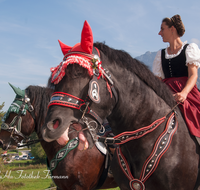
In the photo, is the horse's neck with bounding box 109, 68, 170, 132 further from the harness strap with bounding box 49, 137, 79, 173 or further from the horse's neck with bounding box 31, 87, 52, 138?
the horse's neck with bounding box 31, 87, 52, 138

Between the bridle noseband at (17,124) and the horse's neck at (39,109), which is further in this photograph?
the horse's neck at (39,109)

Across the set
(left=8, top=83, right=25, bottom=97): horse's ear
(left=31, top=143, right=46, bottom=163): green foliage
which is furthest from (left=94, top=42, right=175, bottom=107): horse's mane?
(left=31, top=143, right=46, bottom=163): green foliage

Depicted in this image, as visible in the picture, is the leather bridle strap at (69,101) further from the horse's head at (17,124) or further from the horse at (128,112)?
the horse's head at (17,124)

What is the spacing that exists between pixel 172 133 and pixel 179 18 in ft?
5.56

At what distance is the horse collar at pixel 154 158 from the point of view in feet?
6.95

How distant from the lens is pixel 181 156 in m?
2.19

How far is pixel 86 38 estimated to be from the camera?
6.34ft

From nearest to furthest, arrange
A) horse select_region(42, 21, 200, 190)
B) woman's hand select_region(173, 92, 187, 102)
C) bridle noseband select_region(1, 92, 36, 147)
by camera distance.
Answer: horse select_region(42, 21, 200, 190)
woman's hand select_region(173, 92, 187, 102)
bridle noseband select_region(1, 92, 36, 147)

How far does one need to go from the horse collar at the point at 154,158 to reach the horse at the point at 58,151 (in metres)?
1.36

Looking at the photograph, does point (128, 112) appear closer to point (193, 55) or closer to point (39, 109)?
point (193, 55)

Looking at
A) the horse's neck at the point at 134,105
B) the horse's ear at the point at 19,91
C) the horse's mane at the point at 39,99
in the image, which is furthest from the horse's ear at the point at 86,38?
the horse's ear at the point at 19,91

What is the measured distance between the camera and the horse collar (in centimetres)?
212

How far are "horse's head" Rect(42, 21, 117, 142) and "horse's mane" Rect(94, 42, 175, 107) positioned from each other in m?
0.27

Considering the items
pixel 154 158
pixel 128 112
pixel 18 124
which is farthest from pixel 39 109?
pixel 154 158
